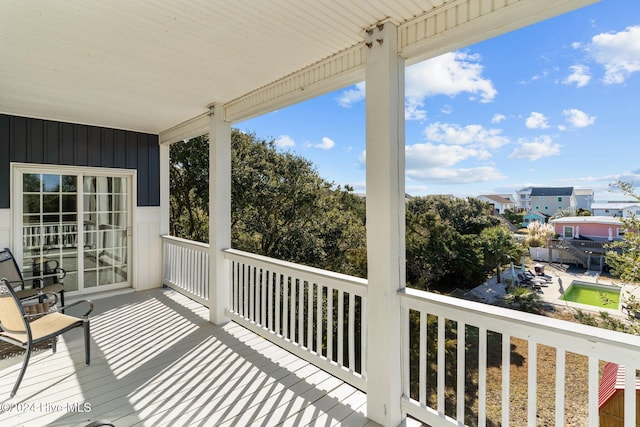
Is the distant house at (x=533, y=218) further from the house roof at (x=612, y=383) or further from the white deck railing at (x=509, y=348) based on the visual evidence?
the white deck railing at (x=509, y=348)

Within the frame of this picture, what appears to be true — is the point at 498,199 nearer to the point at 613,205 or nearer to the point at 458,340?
the point at 613,205

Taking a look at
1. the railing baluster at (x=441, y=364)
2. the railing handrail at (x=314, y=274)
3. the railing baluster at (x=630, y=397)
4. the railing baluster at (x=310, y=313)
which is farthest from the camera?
the railing baluster at (x=310, y=313)

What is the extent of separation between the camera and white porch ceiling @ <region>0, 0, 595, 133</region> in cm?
179

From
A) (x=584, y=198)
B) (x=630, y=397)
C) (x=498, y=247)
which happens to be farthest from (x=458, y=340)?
(x=498, y=247)

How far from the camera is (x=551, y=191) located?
119 inches

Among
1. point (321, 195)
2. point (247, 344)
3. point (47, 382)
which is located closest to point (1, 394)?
point (47, 382)

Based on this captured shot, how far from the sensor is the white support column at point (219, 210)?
374cm

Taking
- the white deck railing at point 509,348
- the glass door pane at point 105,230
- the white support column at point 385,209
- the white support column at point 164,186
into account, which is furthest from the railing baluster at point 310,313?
the glass door pane at point 105,230

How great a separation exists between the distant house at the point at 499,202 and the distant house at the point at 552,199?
0.86ft

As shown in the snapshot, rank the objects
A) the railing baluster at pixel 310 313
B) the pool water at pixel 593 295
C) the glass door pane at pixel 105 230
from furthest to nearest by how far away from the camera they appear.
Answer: the glass door pane at pixel 105 230
the pool water at pixel 593 295
the railing baluster at pixel 310 313

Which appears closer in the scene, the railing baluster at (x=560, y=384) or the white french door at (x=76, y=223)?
the railing baluster at (x=560, y=384)

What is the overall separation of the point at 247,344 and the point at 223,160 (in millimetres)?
2150

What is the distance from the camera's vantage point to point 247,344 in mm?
3219

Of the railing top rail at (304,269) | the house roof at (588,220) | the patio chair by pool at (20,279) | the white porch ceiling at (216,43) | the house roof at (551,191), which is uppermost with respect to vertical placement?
the white porch ceiling at (216,43)
